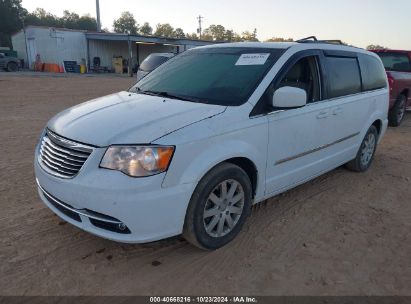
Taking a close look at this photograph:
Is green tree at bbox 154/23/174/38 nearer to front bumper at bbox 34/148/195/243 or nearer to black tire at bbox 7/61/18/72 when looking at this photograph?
black tire at bbox 7/61/18/72

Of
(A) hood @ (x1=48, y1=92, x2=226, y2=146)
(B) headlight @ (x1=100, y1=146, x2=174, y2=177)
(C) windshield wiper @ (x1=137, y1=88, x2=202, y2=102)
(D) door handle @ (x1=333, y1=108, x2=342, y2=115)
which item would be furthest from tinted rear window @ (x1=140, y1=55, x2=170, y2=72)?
(B) headlight @ (x1=100, y1=146, x2=174, y2=177)

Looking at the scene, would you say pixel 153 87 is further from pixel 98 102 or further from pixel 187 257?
pixel 187 257

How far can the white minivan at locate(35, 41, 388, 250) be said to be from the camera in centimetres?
273

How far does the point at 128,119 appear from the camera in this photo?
3.06 meters

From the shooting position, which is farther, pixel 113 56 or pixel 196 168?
pixel 113 56

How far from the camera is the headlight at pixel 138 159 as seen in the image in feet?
8.89

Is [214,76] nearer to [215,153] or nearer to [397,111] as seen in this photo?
[215,153]

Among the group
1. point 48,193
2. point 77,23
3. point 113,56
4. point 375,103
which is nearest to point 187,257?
point 48,193

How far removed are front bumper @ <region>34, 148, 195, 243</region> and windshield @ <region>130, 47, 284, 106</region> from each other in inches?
41.5

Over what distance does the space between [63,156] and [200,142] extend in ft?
3.63

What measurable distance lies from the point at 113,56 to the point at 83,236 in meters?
38.3

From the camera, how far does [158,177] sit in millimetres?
2715

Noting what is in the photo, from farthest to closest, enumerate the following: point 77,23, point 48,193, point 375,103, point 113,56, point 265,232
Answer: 1. point 77,23
2. point 113,56
3. point 375,103
4. point 265,232
5. point 48,193

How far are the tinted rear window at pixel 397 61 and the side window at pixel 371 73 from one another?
193 inches
